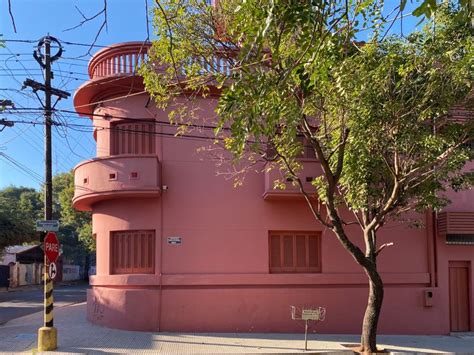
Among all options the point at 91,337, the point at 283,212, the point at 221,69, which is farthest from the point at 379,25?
the point at 91,337

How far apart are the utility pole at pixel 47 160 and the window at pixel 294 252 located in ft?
19.0

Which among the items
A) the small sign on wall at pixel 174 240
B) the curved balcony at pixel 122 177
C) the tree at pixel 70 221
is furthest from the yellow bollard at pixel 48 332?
the tree at pixel 70 221

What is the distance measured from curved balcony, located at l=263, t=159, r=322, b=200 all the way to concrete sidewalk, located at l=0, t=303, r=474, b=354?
355 centimetres

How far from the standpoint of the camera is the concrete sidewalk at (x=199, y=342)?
1220 centimetres

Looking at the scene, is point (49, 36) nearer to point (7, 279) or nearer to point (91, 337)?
point (91, 337)

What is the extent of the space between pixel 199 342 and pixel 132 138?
19.3 feet

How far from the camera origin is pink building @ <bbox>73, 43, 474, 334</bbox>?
14.5 metres

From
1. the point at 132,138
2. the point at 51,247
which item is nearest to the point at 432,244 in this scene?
the point at 132,138

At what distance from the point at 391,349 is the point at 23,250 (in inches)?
1678

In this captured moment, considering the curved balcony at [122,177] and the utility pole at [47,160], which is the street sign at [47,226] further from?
the curved balcony at [122,177]

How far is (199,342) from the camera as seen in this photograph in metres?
13.1

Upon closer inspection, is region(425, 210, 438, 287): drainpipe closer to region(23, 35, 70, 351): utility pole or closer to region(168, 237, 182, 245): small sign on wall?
region(168, 237, 182, 245): small sign on wall

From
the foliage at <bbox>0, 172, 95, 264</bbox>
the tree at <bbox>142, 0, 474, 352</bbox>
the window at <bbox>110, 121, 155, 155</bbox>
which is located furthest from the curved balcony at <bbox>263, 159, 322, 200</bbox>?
the foliage at <bbox>0, 172, 95, 264</bbox>

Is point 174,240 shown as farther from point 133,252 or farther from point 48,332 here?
point 48,332
